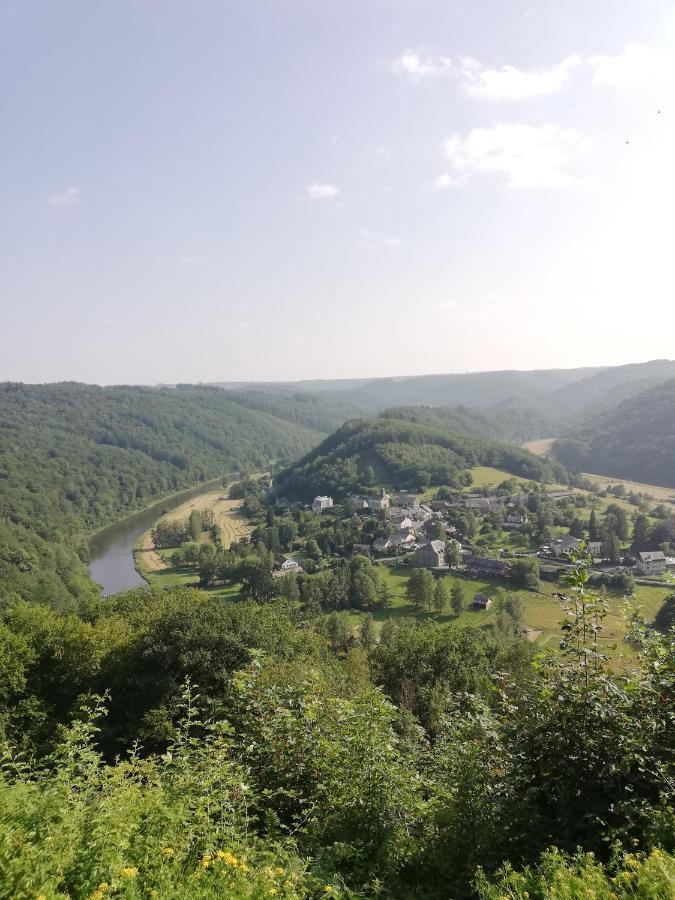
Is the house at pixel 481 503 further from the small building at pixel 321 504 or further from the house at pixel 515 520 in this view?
the small building at pixel 321 504

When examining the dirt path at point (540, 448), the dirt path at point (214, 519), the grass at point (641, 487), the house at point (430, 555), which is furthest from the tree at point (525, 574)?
the dirt path at point (540, 448)

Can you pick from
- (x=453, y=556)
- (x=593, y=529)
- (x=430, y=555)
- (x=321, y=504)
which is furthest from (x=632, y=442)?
(x=453, y=556)

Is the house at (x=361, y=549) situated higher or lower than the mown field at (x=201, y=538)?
lower

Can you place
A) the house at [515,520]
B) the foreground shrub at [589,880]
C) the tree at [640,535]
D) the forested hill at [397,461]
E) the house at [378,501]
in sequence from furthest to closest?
the forested hill at [397,461]
the house at [378,501]
the house at [515,520]
the tree at [640,535]
the foreground shrub at [589,880]

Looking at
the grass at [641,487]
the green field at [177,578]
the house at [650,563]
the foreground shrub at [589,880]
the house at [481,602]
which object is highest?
the foreground shrub at [589,880]

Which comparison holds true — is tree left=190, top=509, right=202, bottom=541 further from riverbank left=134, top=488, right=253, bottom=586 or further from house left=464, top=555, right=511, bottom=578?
house left=464, top=555, right=511, bottom=578

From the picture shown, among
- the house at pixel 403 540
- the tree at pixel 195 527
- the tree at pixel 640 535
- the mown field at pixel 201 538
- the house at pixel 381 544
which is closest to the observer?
the mown field at pixel 201 538

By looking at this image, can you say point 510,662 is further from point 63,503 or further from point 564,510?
point 63,503
